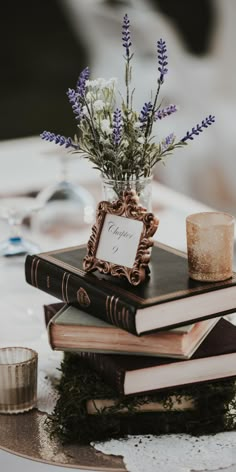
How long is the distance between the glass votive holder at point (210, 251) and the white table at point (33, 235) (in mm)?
257

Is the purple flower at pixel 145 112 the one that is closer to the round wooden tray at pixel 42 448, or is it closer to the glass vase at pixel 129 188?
the glass vase at pixel 129 188

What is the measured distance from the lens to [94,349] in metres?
1.25

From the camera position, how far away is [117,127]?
126cm

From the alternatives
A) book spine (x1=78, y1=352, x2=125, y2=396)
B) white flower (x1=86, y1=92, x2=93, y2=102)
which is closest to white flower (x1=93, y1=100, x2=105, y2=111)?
white flower (x1=86, y1=92, x2=93, y2=102)

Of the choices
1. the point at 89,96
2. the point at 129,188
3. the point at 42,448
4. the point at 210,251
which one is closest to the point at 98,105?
the point at 89,96

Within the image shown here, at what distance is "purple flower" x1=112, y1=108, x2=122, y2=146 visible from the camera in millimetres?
1259

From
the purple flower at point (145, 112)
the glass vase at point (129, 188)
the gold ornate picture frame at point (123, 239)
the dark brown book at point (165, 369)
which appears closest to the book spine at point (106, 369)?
the dark brown book at point (165, 369)

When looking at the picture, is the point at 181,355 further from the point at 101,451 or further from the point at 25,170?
the point at 25,170

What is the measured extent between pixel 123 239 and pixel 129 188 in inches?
3.6

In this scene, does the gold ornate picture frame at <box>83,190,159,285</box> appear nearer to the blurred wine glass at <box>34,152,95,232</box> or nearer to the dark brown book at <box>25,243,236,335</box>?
the dark brown book at <box>25,243,236,335</box>

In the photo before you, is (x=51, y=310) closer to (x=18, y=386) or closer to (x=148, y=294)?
(x=18, y=386)

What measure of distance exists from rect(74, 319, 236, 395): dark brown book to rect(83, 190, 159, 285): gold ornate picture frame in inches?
4.2

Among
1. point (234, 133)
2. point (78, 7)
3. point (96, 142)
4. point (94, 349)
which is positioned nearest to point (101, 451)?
point (94, 349)

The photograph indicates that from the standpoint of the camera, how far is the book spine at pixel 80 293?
46.8 inches
